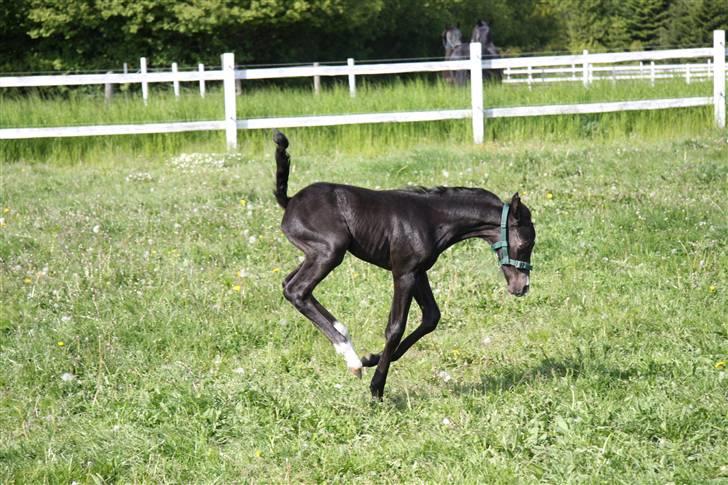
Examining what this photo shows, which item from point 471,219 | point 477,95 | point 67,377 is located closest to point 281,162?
point 471,219

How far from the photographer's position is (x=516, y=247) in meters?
5.32

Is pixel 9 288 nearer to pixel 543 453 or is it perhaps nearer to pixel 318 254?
pixel 318 254

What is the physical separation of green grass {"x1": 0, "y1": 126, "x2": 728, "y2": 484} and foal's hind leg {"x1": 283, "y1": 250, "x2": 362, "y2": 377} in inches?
15.8

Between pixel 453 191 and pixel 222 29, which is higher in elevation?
pixel 222 29

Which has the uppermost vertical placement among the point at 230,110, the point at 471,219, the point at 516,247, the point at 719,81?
the point at 719,81

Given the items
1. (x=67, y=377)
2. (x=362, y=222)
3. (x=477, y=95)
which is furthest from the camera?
(x=477, y=95)

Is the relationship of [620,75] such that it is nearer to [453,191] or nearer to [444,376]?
[444,376]

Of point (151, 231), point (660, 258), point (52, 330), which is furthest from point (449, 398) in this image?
point (151, 231)

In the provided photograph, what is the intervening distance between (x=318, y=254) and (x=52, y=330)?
7.60 ft

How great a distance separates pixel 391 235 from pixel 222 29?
29221 millimetres

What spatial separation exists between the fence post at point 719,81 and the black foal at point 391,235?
11.4 metres

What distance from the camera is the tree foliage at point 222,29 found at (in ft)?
101

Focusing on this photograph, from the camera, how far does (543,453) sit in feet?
15.5

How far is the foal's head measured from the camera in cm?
531
